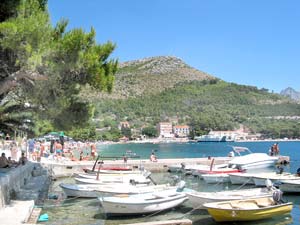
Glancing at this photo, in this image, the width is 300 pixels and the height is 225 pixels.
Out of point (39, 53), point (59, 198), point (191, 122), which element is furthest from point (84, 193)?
point (191, 122)

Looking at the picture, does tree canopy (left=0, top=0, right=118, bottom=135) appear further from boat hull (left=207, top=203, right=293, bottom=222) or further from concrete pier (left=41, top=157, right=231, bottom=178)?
concrete pier (left=41, top=157, right=231, bottom=178)

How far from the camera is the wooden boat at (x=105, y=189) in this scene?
18.3 m

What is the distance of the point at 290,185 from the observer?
20.7m

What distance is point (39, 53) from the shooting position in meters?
12.3

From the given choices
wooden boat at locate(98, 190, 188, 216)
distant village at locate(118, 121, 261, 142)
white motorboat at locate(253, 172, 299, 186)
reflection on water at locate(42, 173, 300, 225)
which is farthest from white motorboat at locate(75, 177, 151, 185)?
distant village at locate(118, 121, 261, 142)

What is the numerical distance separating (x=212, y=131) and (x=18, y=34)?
175564mm

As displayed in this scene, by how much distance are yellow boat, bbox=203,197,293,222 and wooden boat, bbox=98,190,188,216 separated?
1.92 meters

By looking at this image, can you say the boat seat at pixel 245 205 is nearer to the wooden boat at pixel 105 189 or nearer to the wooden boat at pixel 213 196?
the wooden boat at pixel 213 196

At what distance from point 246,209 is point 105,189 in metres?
7.58

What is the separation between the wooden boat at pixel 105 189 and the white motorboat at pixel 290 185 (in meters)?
6.70

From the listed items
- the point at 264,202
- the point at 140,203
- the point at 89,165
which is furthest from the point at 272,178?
the point at 89,165

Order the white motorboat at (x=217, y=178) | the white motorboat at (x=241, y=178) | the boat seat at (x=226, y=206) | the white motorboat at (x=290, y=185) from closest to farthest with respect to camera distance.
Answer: the boat seat at (x=226, y=206), the white motorboat at (x=290, y=185), the white motorboat at (x=241, y=178), the white motorboat at (x=217, y=178)

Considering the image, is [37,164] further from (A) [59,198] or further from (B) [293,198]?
(B) [293,198]

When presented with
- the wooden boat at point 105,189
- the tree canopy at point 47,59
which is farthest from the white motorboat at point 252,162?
the tree canopy at point 47,59
